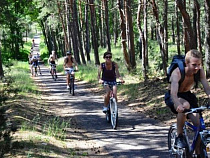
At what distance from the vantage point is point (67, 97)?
52.2ft

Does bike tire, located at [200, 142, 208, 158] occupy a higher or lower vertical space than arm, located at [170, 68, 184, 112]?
lower

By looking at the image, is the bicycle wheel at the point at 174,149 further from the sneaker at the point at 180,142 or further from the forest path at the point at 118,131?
the forest path at the point at 118,131

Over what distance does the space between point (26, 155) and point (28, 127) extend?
2416mm

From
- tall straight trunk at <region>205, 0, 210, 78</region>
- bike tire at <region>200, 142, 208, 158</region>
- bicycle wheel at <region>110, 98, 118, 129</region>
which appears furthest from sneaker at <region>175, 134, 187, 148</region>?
tall straight trunk at <region>205, 0, 210, 78</region>

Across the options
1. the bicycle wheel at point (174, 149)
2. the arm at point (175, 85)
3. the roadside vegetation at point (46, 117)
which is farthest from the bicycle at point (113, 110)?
the arm at point (175, 85)

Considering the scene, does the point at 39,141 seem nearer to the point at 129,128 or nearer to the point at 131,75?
the point at 129,128

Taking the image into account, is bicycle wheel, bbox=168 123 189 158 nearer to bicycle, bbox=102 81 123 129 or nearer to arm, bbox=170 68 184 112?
arm, bbox=170 68 184 112

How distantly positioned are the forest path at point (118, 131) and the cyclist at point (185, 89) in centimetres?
190

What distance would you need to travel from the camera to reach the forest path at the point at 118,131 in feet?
24.9

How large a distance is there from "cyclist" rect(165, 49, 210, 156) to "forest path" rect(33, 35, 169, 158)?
1.90m

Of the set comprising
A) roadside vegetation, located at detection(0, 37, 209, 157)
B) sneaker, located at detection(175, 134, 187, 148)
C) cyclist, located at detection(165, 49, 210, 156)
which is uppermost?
cyclist, located at detection(165, 49, 210, 156)

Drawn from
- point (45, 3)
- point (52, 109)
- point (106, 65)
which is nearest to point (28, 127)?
point (106, 65)

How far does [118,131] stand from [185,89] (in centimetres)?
426

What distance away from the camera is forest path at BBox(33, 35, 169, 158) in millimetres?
7582
